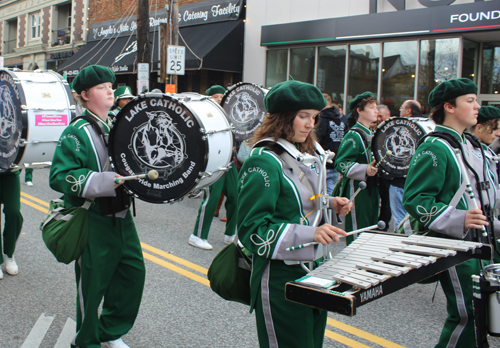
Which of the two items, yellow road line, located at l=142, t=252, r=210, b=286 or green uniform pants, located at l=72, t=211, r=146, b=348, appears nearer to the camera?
green uniform pants, located at l=72, t=211, r=146, b=348

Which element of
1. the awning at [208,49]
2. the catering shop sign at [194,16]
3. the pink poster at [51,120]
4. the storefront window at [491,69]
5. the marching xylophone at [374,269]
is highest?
the catering shop sign at [194,16]

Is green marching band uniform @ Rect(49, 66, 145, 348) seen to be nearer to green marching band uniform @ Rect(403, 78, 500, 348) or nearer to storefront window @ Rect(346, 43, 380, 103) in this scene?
green marching band uniform @ Rect(403, 78, 500, 348)

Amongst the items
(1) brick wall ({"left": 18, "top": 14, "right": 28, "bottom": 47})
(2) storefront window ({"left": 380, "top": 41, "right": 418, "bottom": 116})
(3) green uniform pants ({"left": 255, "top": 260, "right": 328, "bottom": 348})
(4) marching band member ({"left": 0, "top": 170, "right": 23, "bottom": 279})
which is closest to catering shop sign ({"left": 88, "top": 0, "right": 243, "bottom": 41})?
(2) storefront window ({"left": 380, "top": 41, "right": 418, "bottom": 116})

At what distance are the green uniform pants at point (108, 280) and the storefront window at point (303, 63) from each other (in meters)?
12.2

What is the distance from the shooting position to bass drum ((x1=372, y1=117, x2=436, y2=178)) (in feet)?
20.2

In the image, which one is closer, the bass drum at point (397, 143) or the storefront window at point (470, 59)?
the bass drum at point (397, 143)

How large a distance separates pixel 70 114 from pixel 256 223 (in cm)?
309

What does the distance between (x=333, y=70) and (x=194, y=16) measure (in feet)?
20.7

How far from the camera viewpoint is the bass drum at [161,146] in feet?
10.2

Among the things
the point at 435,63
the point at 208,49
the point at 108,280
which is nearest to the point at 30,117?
the point at 108,280

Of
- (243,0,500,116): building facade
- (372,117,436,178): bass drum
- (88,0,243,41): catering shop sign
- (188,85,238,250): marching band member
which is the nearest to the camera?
(372,117,436,178): bass drum

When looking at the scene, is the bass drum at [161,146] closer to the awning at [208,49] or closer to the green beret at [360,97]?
the green beret at [360,97]

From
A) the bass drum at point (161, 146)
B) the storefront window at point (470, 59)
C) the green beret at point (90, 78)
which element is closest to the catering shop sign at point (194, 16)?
the storefront window at point (470, 59)

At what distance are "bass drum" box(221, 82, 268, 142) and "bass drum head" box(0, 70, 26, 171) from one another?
3.14 m
